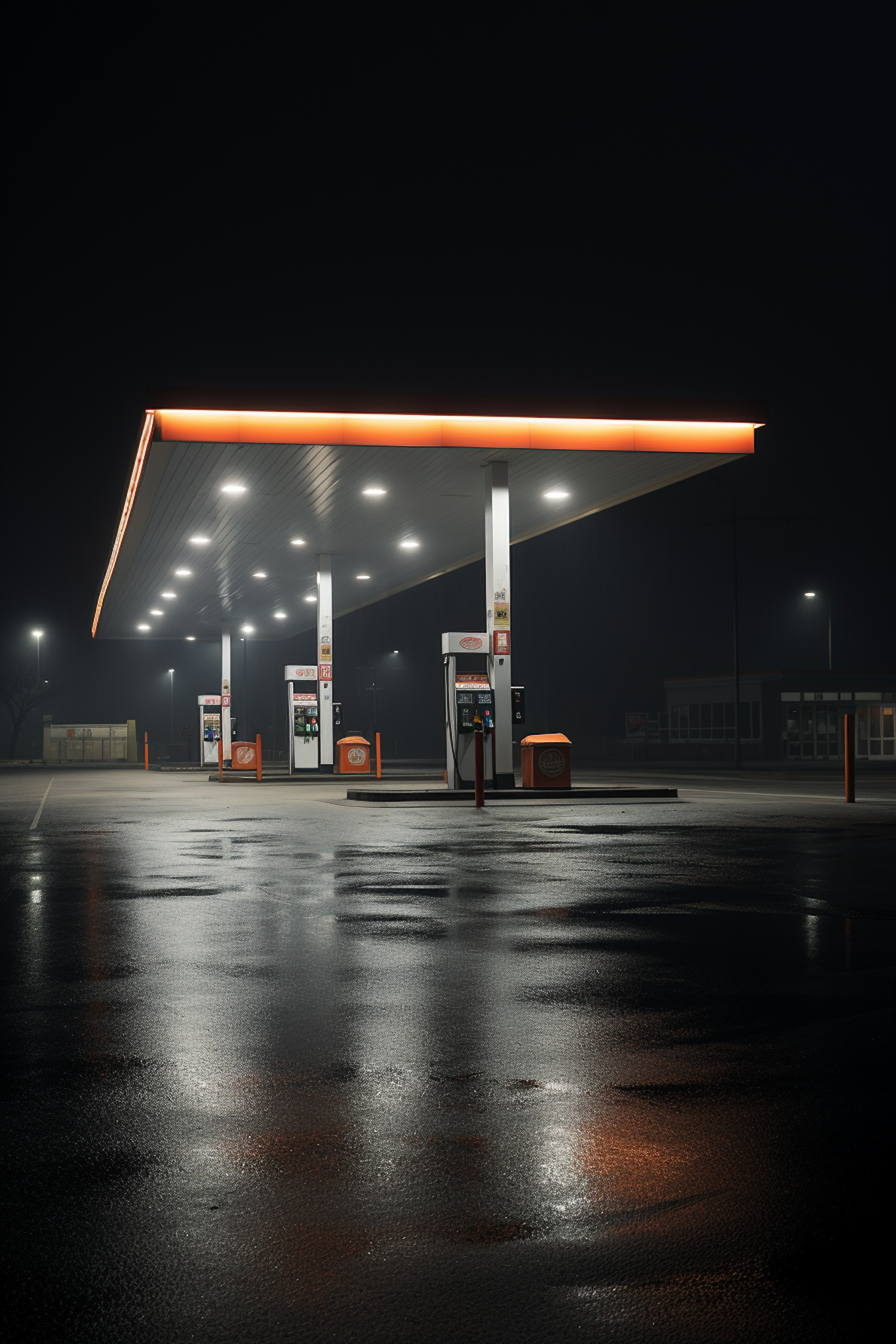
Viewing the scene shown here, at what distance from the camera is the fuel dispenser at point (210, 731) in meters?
→ 52.3

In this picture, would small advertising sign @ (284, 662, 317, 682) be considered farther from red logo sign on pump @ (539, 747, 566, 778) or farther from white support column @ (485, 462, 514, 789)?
red logo sign on pump @ (539, 747, 566, 778)

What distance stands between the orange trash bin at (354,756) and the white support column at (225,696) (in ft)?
42.9

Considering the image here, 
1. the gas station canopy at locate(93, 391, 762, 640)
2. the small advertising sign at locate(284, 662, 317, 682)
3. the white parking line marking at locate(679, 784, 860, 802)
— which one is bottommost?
the white parking line marking at locate(679, 784, 860, 802)

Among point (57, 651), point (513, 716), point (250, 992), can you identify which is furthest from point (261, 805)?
point (57, 651)

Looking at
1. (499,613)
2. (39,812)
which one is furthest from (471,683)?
(39,812)

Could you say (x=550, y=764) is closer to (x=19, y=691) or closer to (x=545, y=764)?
(x=545, y=764)

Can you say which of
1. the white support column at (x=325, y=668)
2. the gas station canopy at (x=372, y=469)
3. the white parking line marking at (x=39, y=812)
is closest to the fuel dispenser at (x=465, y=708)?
the gas station canopy at (x=372, y=469)

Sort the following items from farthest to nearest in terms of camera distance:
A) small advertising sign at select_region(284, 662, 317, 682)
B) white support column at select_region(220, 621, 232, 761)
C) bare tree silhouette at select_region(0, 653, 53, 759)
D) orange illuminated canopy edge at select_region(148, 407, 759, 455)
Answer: bare tree silhouette at select_region(0, 653, 53, 759) < white support column at select_region(220, 621, 232, 761) < small advertising sign at select_region(284, 662, 317, 682) < orange illuminated canopy edge at select_region(148, 407, 759, 455)

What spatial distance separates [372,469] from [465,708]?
5391 mm

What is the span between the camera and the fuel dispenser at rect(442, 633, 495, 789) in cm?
2438

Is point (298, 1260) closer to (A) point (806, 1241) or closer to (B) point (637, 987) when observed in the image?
(A) point (806, 1241)

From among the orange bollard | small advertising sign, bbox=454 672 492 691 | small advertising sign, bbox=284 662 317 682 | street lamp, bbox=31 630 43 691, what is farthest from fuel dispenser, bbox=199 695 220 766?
street lamp, bbox=31 630 43 691

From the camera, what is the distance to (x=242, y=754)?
1708 inches

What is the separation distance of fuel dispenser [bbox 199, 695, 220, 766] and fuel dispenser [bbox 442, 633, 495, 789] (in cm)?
2780
